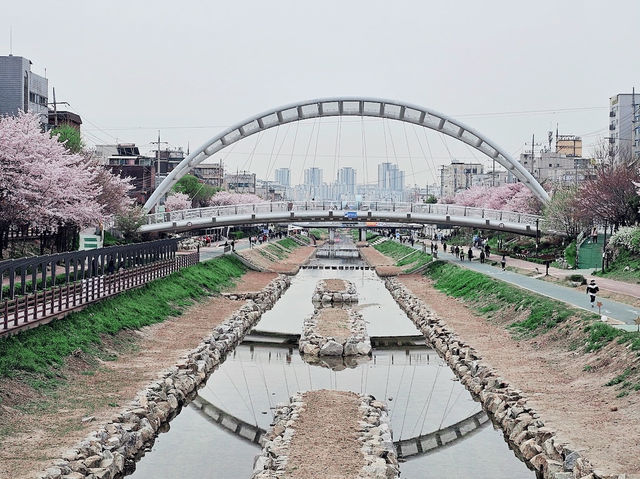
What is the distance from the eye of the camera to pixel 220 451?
20312 mm

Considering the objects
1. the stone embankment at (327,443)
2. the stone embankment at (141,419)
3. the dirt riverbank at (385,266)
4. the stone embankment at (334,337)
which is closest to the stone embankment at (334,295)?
the stone embankment at (334,337)

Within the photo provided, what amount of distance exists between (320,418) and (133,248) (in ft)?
85.4

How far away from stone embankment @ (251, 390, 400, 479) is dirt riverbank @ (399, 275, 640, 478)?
13.3ft

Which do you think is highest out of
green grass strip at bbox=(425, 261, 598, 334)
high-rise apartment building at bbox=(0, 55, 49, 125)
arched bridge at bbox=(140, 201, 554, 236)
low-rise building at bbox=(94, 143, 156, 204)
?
high-rise apartment building at bbox=(0, 55, 49, 125)

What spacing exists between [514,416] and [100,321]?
16189 mm

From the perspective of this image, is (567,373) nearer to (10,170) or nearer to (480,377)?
(480,377)

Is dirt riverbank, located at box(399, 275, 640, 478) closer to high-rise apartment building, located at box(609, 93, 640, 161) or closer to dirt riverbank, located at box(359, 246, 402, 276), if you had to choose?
dirt riverbank, located at box(359, 246, 402, 276)

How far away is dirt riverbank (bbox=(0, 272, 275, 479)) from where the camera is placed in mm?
17125

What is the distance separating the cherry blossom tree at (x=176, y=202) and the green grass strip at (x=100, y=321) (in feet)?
155

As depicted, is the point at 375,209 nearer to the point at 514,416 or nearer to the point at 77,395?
the point at 514,416

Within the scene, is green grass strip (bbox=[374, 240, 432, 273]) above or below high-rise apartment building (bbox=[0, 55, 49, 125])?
below

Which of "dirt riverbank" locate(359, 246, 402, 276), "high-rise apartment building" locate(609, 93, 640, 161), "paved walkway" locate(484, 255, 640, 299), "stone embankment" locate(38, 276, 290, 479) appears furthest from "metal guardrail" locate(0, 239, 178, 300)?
"high-rise apartment building" locate(609, 93, 640, 161)

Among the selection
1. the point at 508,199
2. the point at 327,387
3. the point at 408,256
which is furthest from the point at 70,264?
the point at 508,199

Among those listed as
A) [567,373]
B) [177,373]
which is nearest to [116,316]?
[177,373]
